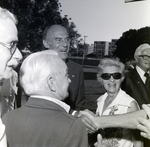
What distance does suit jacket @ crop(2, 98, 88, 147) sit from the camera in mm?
732

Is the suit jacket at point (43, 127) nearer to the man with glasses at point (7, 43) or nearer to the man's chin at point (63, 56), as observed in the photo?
the man with glasses at point (7, 43)

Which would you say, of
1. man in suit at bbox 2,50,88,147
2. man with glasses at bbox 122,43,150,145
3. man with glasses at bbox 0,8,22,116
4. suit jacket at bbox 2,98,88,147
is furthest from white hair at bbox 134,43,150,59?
man with glasses at bbox 0,8,22,116

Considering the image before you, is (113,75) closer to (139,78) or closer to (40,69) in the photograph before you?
(139,78)

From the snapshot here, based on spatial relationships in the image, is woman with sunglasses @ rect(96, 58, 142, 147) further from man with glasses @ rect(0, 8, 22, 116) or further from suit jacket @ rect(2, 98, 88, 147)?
man with glasses @ rect(0, 8, 22, 116)

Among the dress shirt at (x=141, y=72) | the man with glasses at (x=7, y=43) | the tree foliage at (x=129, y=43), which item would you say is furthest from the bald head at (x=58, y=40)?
the man with glasses at (x=7, y=43)

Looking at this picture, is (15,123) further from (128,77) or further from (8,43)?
(128,77)

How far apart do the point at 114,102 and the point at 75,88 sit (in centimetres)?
45

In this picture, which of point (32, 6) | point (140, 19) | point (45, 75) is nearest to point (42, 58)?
point (45, 75)

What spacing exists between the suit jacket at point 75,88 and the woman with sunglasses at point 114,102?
197 millimetres

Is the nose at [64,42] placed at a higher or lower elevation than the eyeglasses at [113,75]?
higher

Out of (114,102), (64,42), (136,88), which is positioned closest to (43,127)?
(114,102)

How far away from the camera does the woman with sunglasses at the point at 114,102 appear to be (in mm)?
1373

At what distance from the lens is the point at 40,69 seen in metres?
0.82

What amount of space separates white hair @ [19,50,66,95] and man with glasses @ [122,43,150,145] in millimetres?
1272
